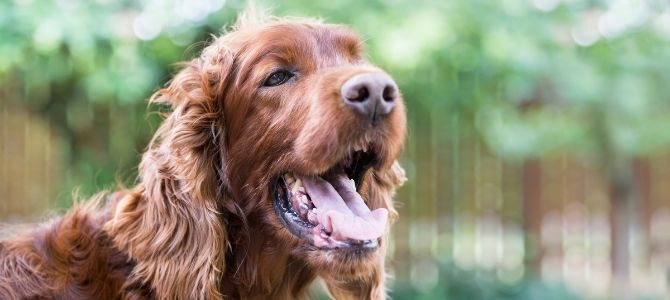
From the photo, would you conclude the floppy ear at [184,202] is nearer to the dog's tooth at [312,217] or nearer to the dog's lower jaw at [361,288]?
the dog's tooth at [312,217]

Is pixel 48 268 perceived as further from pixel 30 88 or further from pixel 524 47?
pixel 30 88

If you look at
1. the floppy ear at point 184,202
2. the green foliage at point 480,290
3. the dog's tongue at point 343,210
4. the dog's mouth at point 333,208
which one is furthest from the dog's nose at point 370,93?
the green foliage at point 480,290

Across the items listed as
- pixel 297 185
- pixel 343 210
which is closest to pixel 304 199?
pixel 297 185

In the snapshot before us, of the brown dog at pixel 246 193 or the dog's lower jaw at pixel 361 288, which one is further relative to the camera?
the dog's lower jaw at pixel 361 288

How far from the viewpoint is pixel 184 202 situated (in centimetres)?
323

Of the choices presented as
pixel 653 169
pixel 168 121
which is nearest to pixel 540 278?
pixel 653 169

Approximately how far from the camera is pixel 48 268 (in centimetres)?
326

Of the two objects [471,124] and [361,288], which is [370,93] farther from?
[471,124]

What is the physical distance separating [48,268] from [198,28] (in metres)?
3.23

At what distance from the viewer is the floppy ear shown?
124 inches

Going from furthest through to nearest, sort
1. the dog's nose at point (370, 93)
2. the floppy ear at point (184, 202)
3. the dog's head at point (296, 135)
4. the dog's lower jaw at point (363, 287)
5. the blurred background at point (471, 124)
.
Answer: the blurred background at point (471, 124) < the dog's lower jaw at point (363, 287) < the floppy ear at point (184, 202) < the dog's head at point (296, 135) < the dog's nose at point (370, 93)

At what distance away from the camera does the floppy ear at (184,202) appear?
3.16 m

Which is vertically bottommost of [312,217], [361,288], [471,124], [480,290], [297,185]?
[480,290]

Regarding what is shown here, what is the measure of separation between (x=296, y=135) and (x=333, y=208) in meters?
0.29
